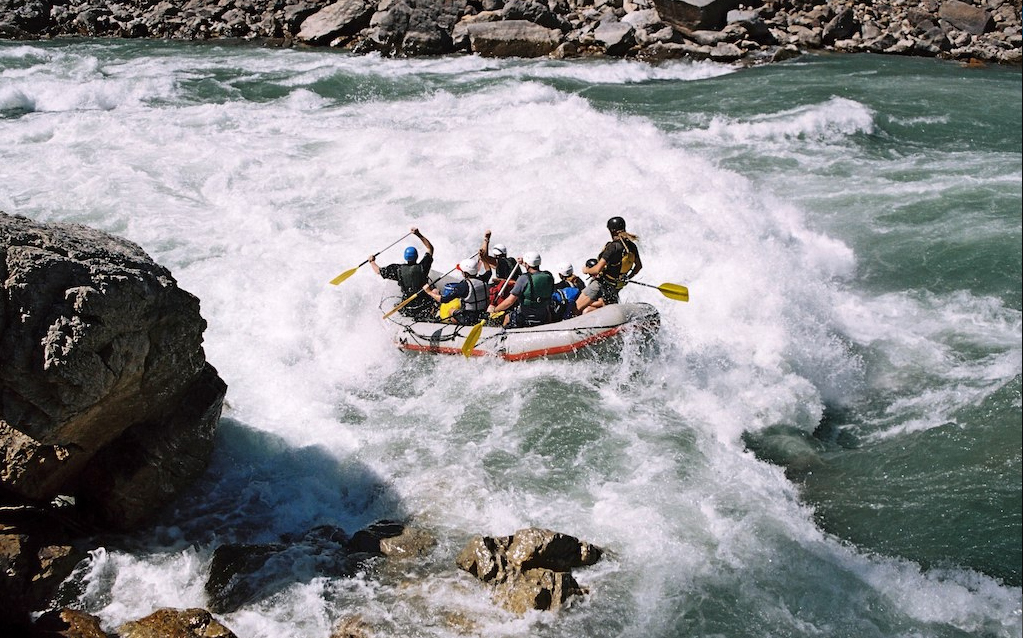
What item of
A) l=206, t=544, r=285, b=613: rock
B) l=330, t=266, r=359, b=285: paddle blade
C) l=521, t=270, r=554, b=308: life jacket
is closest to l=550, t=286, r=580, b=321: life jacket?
l=521, t=270, r=554, b=308: life jacket

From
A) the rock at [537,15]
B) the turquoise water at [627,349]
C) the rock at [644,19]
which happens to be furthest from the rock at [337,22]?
the rock at [644,19]

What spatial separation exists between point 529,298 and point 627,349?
1205mm

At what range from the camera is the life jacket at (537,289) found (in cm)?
941

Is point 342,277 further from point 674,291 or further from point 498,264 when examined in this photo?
point 674,291

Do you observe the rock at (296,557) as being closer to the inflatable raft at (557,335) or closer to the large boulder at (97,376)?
the large boulder at (97,376)

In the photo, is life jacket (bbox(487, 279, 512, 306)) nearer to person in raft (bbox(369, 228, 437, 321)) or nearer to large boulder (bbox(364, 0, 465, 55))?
person in raft (bbox(369, 228, 437, 321))

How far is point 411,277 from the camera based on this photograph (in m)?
10.1

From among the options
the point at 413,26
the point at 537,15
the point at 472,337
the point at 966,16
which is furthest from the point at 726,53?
the point at 472,337

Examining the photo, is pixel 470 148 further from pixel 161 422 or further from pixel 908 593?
pixel 908 593

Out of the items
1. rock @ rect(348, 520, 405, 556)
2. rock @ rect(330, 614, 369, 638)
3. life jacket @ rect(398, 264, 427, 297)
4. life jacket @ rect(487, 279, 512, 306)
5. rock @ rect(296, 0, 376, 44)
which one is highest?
rock @ rect(296, 0, 376, 44)

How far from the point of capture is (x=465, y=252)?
1216 centimetres

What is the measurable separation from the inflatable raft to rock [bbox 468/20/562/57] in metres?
12.9

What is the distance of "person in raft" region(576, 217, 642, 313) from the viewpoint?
9.81 metres

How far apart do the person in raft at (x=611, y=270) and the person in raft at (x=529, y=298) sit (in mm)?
481
